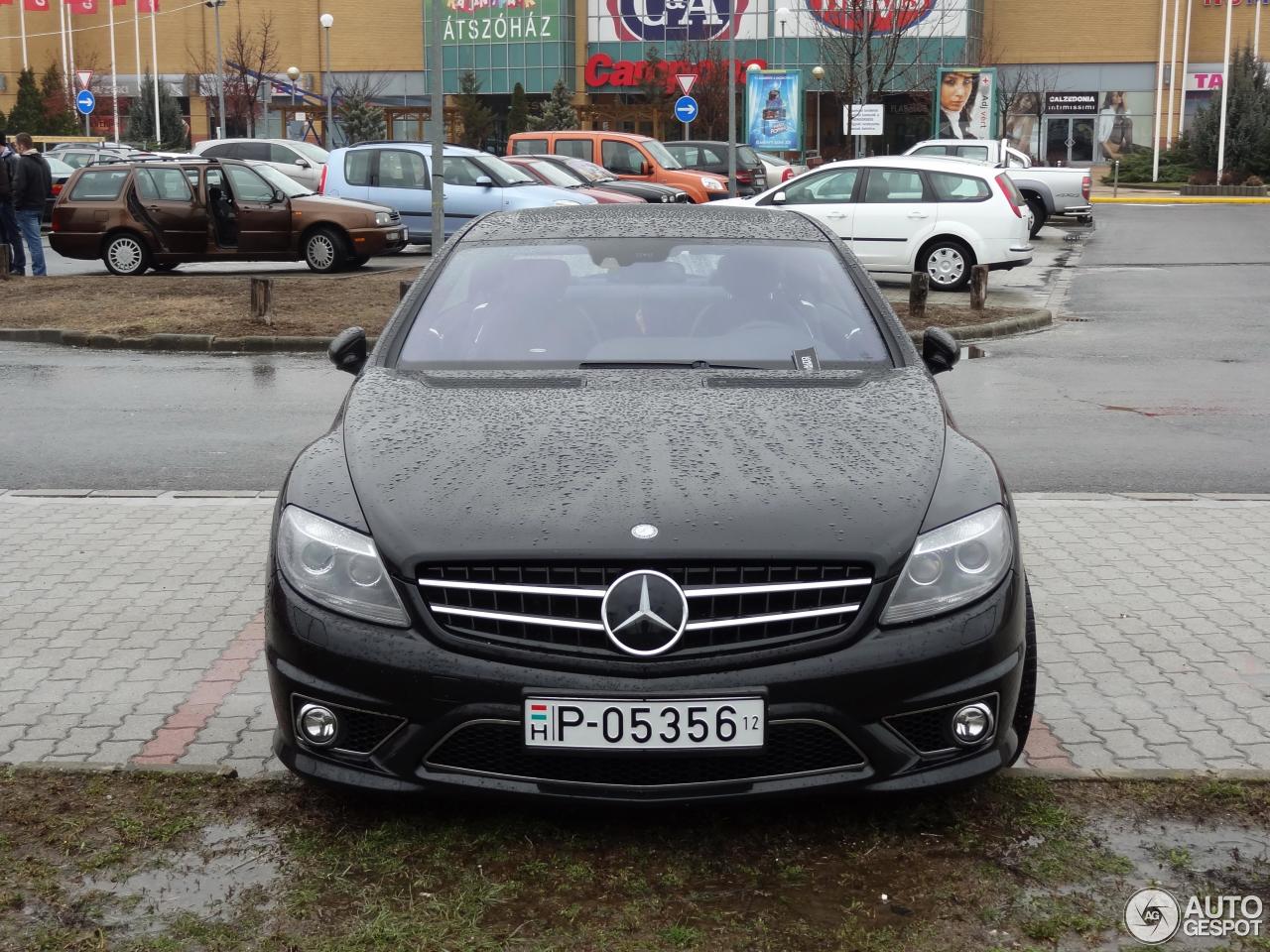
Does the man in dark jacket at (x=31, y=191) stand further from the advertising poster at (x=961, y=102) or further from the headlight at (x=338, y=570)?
the advertising poster at (x=961, y=102)

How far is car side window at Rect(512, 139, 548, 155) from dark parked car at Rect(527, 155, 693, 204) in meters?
3.44

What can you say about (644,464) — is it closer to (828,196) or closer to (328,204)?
(828,196)

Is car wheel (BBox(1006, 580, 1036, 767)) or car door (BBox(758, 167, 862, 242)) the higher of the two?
car door (BBox(758, 167, 862, 242))

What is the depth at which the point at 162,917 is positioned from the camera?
135 inches

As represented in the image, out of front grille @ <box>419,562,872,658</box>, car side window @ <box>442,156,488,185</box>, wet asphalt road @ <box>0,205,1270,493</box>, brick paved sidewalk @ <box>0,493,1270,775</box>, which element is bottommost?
wet asphalt road @ <box>0,205,1270,493</box>

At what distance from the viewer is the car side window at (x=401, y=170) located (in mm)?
23203

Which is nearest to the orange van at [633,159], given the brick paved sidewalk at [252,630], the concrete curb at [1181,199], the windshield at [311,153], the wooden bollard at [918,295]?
the windshield at [311,153]

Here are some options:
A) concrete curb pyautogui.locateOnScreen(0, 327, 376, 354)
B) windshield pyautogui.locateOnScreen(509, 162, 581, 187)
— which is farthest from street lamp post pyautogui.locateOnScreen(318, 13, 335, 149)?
concrete curb pyautogui.locateOnScreen(0, 327, 376, 354)

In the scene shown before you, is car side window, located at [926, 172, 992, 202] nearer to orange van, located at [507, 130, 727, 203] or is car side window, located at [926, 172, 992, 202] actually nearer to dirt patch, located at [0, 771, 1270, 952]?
orange van, located at [507, 130, 727, 203]

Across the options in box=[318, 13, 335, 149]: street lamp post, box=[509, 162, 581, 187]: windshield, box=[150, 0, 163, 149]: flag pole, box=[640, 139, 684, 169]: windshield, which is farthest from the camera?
box=[150, 0, 163, 149]: flag pole

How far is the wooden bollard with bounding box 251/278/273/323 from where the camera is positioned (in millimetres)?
15430

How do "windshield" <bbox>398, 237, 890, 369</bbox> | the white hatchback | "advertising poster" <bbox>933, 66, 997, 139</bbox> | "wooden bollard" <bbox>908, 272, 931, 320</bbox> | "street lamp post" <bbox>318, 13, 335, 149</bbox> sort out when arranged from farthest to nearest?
"street lamp post" <bbox>318, 13, 335, 149</bbox> < "advertising poster" <bbox>933, 66, 997, 139</bbox> < the white hatchback < "wooden bollard" <bbox>908, 272, 931, 320</bbox> < "windshield" <bbox>398, 237, 890, 369</bbox>

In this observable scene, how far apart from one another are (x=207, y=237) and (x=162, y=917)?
62.1ft

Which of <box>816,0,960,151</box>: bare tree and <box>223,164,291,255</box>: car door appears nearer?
<box>223,164,291,255</box>: car door
